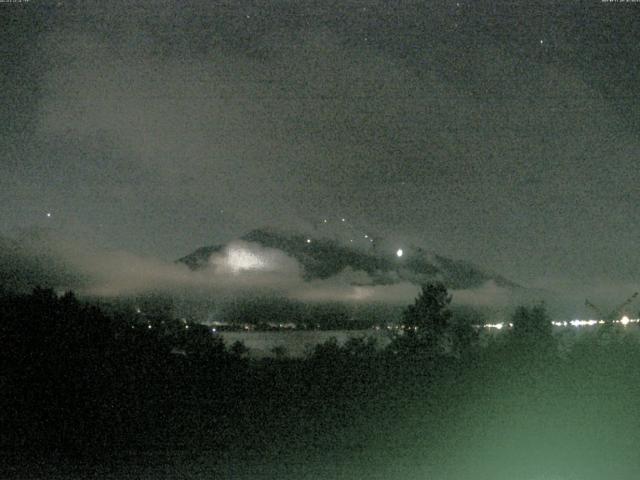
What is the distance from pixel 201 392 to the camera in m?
14.7

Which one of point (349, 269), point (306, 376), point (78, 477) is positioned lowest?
point (78, 477)

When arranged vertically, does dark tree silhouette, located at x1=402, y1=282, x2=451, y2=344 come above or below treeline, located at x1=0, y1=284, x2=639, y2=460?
above

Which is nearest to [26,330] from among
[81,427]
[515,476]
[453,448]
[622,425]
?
[81,427]

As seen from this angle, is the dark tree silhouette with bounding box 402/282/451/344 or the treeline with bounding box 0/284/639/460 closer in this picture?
the treeline with bounding box 0/284/639/460

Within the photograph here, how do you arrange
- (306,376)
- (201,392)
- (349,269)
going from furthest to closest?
(349,269), (306,376), (201,392)

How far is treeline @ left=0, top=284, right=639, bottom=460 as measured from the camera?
13016mm

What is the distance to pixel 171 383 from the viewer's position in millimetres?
15000

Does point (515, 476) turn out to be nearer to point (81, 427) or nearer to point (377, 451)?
point (377, 451)

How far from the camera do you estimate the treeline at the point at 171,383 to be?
1302 centimetres

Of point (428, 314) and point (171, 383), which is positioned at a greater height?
point (428, 314)

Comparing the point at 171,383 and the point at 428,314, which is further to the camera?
the point at 428,314

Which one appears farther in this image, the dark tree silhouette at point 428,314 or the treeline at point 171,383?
the dark tree silhouette at point 428,314

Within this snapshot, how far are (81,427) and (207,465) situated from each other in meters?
3.26

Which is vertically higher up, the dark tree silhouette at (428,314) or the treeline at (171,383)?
the dark tree silhouette at (428,314)
